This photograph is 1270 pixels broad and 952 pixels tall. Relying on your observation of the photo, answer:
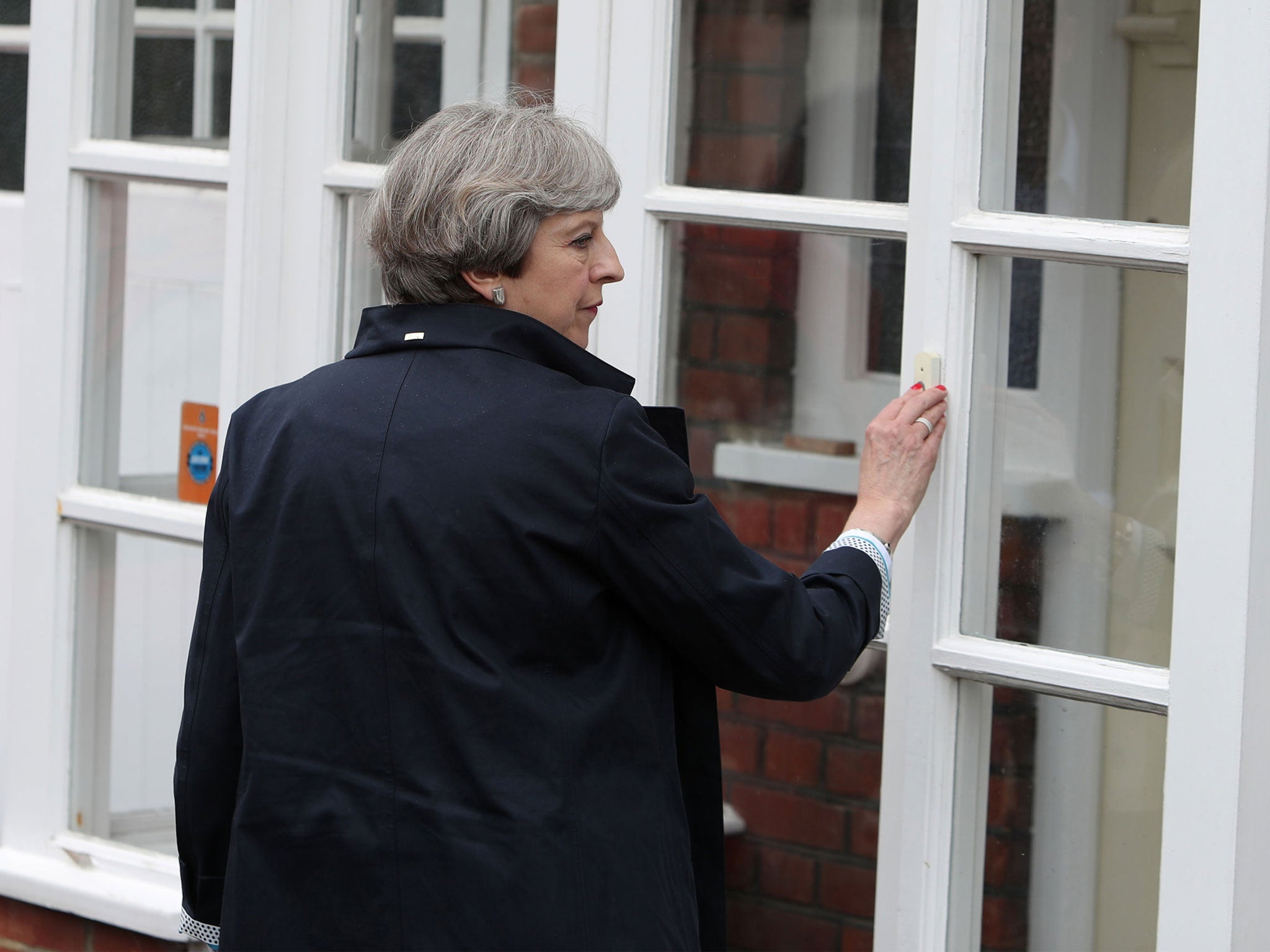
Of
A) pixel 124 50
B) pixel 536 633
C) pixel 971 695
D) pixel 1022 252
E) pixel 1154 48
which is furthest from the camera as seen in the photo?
pixel 124 50

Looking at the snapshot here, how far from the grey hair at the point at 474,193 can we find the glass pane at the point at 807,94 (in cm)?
108

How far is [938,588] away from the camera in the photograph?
A: 1956 millimetres

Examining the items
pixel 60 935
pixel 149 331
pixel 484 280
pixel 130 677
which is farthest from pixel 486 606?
pixel 60 935

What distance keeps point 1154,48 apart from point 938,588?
0.87m

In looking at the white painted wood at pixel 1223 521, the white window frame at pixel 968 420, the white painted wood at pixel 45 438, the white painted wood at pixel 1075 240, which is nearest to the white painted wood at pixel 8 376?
the white painted wood at pixel 45 438

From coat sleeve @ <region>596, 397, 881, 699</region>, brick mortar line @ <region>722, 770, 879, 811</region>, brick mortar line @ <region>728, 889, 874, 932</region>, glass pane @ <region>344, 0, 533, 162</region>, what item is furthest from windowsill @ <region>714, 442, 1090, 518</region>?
coat sleeve @ <region>596, 397, 881, 699</region>

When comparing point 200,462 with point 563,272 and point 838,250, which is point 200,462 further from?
point 838,250

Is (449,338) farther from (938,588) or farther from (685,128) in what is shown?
(685,128)

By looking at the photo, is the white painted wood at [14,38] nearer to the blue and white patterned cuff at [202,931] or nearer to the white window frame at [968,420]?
the white window frame at [968,420]

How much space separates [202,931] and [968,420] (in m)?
1.09

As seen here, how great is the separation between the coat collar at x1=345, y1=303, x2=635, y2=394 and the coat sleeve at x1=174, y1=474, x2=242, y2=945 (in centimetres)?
26

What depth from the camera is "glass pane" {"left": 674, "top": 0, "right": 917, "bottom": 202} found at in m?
2.88

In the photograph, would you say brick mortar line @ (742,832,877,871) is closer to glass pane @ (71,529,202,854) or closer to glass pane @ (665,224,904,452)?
glass pane @ (665,224,904,452)

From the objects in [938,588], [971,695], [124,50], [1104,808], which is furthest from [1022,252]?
[124,50]
